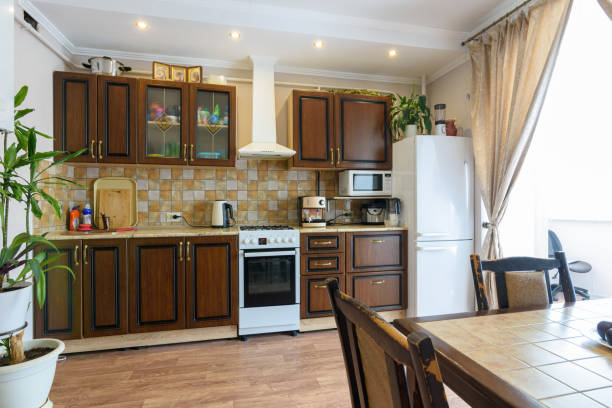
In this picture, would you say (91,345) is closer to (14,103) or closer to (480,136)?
(14,103)

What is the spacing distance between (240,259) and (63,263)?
1.32 meters

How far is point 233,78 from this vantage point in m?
3.28

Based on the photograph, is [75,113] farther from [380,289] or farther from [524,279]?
[524,279]

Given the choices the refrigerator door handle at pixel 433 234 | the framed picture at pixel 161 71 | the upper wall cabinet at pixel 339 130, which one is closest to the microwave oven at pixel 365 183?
the upper wall cabinet at pixel 339 130

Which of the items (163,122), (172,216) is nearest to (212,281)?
(172,216)

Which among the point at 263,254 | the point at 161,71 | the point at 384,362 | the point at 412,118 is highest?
the point at 161,71

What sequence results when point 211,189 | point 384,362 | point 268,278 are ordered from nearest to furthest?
1. point 384,362
2. point 268,278
3. point 211,189

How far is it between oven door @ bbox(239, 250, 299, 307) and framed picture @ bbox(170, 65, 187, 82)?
1699 mm

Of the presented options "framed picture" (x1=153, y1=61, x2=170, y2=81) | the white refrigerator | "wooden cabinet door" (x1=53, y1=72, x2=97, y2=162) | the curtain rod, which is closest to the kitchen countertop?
the white refrigerator

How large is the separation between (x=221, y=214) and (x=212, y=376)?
1.36 meters

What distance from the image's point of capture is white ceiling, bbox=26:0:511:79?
8.12 feet

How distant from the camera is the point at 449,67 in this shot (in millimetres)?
3375

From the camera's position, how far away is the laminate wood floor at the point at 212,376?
74.6 inches

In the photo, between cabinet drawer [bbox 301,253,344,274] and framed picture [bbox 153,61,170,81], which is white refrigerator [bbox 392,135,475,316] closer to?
cabinet drawer [bbox 301,253,344,274]
